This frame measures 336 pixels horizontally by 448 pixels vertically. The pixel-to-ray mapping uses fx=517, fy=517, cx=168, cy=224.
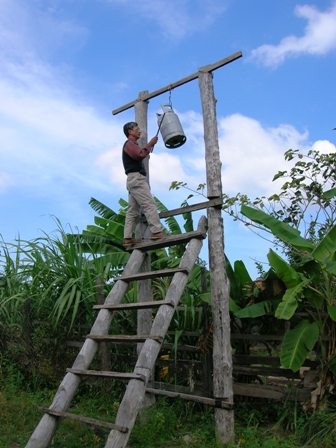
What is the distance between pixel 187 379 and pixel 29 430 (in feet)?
6.51

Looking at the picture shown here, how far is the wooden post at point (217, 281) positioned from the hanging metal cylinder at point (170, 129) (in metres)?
0.32

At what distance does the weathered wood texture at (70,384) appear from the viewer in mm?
4676

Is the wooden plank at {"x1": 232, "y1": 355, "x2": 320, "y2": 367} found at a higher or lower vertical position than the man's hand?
lower

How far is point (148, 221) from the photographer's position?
6.27m

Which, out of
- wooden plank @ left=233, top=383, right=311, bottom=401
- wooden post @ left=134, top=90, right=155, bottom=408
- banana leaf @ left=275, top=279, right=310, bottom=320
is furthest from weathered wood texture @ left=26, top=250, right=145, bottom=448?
wooden plank @ left=233, top=383, right=311, bottom=401

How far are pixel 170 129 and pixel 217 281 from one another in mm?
1925

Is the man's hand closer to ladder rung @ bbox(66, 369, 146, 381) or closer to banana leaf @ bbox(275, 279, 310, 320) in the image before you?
banana leaf @ bbox(275, 279, 310, 320)

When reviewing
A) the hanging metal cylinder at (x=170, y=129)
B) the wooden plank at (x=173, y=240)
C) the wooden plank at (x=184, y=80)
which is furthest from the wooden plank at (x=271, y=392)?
the wooden plank at (x=184, y=80)

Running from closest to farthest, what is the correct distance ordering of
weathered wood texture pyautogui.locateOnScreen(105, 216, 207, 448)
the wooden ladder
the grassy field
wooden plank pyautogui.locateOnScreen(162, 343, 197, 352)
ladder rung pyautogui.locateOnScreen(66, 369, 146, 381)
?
1. weathered wood texture pyautogui.locateOnScreen(105, 216, 207, 448)
2. the wooden ladder
3. ladder rung pyautogui.locateOnScreen(66, 369, 146, 381)
4. the grassy field
5. wooden plank pyautogui.locateOnScreen(162, 343, 197, 352)

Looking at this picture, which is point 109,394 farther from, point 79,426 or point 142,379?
point 142,379

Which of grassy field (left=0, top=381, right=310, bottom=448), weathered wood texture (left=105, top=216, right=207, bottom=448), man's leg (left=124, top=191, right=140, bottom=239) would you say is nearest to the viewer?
weathered wood texture (left=105, top=216, right=207, bottom=448)

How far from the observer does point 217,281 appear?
5.89m

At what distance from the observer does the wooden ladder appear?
14.5 ft

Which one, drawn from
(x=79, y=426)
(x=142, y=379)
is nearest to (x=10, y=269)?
(x=79, y=426)
